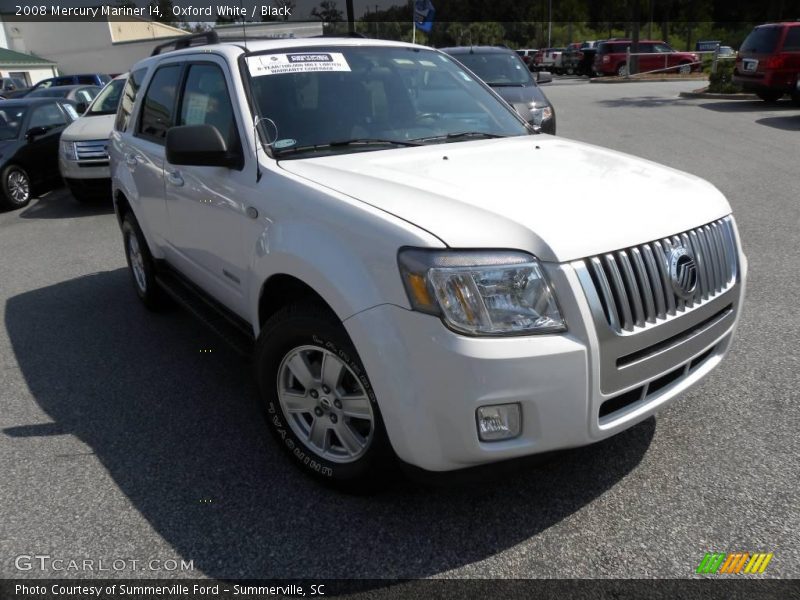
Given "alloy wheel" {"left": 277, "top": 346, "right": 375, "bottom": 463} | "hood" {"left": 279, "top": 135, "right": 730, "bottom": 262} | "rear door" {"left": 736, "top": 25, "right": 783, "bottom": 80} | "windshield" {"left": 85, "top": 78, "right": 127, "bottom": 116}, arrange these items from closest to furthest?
"hood" {"left": 279, "top": 135, "right": 730, "bottom": 262} → "alloy wheel" {"left": 277, "top": 346, "right": 375, "bottom": 463} → "windshield" {"left": 85, "top": 78, "right": 127, "bottom": 116} → "rear door" {"left": 736, "top": 25, "right": 783, "bottom": 80}

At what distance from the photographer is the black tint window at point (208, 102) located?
11.7 ft

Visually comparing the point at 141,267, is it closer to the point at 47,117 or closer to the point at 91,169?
the point at 91,169

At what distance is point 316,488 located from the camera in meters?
3.04

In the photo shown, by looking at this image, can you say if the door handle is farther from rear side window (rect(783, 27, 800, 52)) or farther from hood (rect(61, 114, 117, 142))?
rear side window (rect(783, 27, 800, 52))

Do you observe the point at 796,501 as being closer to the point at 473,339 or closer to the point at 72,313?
the point at 473,339

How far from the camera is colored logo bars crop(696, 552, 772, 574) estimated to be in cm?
246

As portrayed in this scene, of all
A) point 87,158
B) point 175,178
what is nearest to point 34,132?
point 87,158

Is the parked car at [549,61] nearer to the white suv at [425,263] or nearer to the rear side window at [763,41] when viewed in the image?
the rear side window at [763,41]

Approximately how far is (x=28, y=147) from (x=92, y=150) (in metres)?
1.80

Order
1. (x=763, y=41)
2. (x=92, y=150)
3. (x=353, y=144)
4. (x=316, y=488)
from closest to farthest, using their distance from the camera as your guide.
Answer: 1. (x=316, y=488)
2. (x=353, y=144)
3. (x=92, y=150)
4. (x=763, y=41)

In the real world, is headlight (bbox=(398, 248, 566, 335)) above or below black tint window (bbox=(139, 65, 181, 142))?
below

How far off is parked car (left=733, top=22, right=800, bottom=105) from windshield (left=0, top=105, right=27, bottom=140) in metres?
16.2

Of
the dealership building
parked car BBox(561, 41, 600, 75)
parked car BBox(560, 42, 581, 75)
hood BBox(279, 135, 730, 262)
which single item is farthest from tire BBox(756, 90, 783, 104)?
the dealership building

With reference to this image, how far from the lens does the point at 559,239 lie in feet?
7.62
